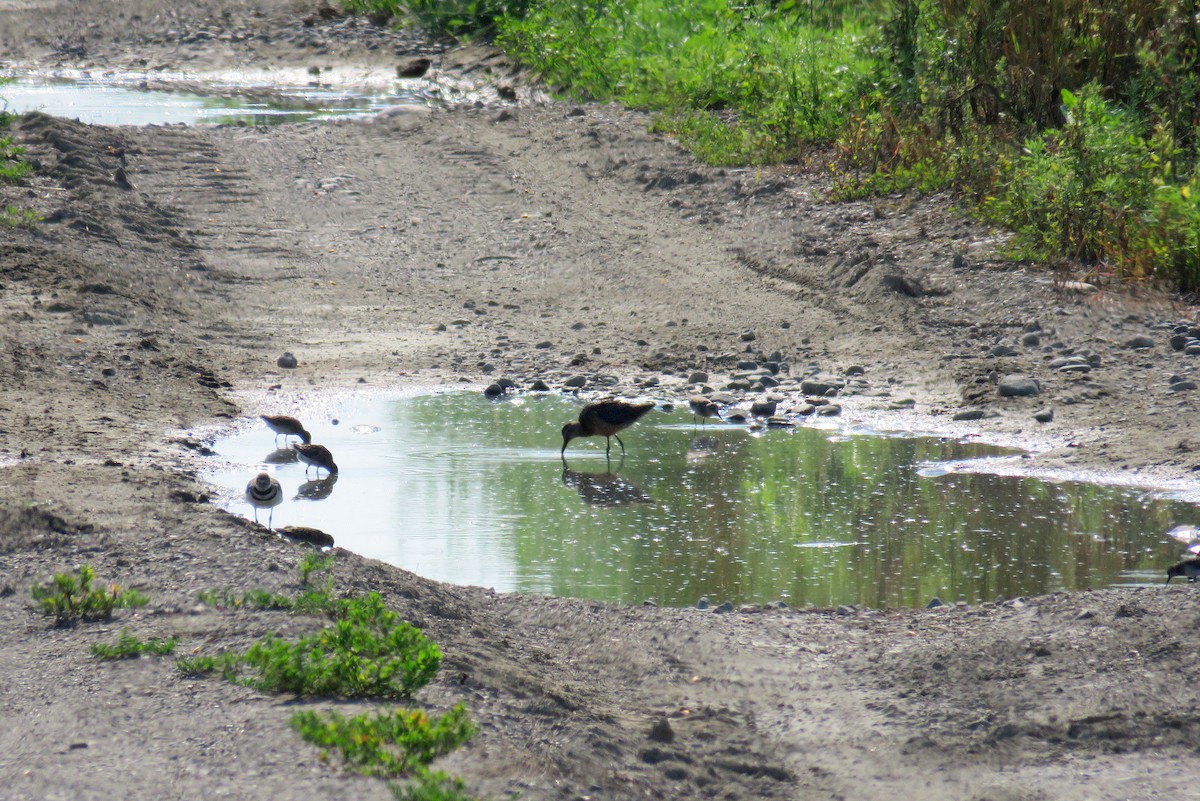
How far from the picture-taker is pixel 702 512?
23.0 feet

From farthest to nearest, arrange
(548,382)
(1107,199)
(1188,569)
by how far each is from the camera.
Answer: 1. (1107,199)
2. (548,382)
3. (1188,569)

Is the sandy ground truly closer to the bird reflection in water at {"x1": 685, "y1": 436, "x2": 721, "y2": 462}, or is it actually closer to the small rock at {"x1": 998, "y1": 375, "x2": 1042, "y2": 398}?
the small rock at {"x1": 998, "y1": 375, "x2": 1042, "y2": 398}

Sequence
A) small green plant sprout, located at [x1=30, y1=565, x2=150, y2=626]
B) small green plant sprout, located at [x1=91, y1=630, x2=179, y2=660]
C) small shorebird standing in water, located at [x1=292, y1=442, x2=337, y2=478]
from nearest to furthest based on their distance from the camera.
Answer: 1. small green plant sprout, located at [x1=91, y1=630, x2=179, y2=660]
2. small green plant sprout, located at [x1=30, y1=565, x2=150, y2=626]
3. small shorebird standing in water, located at [x1=292, y1=442, x2=337, y2=478]

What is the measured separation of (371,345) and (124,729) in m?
6.22

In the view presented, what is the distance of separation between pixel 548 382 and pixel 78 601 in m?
4.73

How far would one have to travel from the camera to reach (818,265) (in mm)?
11102

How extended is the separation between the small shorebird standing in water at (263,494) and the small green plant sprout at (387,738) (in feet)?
11.1

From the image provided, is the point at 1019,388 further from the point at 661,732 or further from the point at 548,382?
the point at 661,732

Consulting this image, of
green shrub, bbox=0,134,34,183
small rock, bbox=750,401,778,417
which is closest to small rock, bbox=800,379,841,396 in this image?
small rock, bbox=750,401,778,417

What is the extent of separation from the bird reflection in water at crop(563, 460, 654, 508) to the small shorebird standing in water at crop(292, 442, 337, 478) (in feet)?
3.81

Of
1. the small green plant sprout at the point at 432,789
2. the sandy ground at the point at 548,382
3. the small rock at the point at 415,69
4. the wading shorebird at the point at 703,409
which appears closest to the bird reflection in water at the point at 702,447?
the wading shorebird at the point at 703,409

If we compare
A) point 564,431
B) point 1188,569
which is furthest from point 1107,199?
point 1188,569

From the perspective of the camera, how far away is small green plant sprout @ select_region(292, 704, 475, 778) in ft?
11.5

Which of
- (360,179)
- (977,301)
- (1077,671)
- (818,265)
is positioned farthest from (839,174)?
(1077,671)
